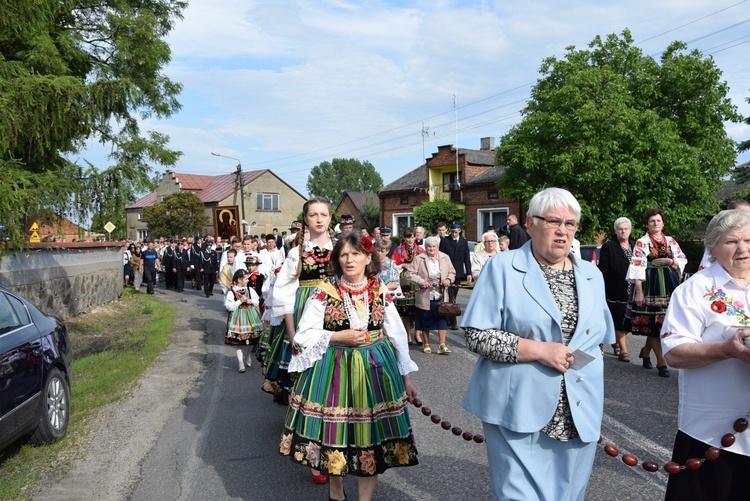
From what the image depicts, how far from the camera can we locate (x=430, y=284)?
9.81 m

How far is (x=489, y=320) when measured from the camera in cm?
277

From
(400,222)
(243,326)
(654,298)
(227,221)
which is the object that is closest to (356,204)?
(400,222)

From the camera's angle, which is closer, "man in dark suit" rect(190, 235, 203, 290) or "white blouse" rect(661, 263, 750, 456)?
"white blouse" rect(661, 263, 750, 456)

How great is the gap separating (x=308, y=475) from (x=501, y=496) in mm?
2472

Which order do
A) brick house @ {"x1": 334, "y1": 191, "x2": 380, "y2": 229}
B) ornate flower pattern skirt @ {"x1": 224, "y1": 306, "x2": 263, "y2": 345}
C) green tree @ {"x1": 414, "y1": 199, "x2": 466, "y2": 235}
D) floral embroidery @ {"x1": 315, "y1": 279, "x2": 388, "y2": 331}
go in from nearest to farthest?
floral embroidery @ {"x1": 315, "y1": 279, "x2": 388, "y2": 331} < ornate flower pattern skirt @ {"x1": 224, "y1": 306, "x2": 263, "y2": 345} < green tree @ {"x1": 414, "y1": 199, "x2": 466, "y2": 235} < brick house @ {"x1": 334, "y1": 191, "x2": 380, "y2": 229}

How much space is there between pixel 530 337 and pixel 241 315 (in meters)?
6.87

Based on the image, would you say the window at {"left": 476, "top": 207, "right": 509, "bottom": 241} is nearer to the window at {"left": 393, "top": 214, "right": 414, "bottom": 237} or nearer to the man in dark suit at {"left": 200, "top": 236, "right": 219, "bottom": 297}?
the window at {"left": 393, "top": 214, "right": 414, "bottom": 237}

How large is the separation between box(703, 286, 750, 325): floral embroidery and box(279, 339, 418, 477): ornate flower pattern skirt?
195cm

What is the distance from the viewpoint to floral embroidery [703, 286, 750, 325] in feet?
9.09

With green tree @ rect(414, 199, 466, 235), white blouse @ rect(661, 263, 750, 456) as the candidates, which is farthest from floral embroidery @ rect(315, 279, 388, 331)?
green tree @ rect(414, 199, 466, 235)

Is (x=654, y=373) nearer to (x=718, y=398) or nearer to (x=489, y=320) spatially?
(x=718, y=398)

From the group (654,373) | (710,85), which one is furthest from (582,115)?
(654,373)

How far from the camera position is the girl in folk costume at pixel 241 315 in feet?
29.2

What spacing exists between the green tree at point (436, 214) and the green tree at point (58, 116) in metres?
27.9
